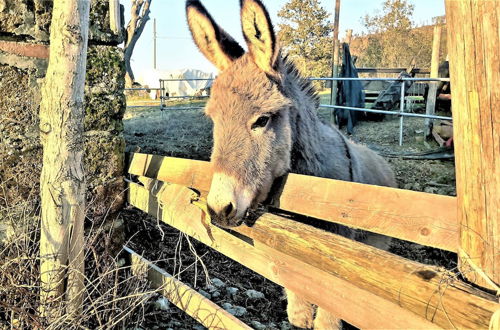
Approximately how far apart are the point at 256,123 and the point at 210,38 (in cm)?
73

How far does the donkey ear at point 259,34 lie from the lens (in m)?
2.10

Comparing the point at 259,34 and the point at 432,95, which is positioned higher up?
the point at 432,95

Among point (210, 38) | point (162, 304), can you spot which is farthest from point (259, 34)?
point (162, 304)

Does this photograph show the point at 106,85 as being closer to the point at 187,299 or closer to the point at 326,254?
the point at 187,299

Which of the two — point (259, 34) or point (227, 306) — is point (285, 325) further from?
point (259, 34)

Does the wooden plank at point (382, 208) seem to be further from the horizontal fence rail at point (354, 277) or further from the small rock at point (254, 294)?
the small rock at point (254, 294)

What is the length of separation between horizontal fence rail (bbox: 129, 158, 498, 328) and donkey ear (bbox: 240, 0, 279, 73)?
95cm

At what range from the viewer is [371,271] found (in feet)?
4.56

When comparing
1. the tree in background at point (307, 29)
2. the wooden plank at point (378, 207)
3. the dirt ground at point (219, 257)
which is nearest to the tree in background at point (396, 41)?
the tree in background at point (307, 29)

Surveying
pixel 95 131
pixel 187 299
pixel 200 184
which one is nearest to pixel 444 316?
pixel 200 184

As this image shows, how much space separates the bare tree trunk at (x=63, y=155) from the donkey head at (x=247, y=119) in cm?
75

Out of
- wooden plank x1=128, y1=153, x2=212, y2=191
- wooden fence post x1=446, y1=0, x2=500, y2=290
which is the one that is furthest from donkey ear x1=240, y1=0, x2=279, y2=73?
wooden fence post x1=446, y1=0, x2=500, y2=290

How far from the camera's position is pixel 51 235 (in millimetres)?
2117

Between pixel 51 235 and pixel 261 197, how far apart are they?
1.19 meters
